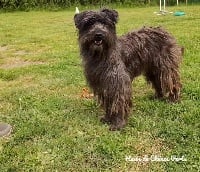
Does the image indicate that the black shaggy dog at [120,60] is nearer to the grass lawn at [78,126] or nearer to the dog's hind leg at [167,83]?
the dog's hind leg at [167,83]

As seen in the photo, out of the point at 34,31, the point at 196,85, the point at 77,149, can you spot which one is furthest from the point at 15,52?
the point at 77,149

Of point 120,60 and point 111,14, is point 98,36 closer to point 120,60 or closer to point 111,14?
point 111,14

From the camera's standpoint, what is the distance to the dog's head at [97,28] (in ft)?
16.0

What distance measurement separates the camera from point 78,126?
18.0 ft

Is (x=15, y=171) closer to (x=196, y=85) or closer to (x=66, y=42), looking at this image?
(x=196, y=85)

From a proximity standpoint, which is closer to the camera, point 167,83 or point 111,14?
point 111,14

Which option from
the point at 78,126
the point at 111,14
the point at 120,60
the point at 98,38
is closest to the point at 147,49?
the point at 120,60

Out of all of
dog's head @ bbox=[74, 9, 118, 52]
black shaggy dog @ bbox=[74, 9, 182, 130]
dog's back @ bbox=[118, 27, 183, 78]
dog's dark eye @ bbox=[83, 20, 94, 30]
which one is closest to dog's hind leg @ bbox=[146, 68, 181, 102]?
black shaggy dog @ bbox=[74, 9, 182, 130]

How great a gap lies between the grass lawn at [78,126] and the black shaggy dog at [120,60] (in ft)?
0.91

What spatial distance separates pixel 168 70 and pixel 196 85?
0.95m

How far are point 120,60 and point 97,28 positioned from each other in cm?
68

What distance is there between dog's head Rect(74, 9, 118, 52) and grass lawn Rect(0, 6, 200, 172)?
1.10 meters

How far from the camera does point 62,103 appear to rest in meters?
6.38

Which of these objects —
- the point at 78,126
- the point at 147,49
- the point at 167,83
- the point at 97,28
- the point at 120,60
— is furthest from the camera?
the point at 167,83
